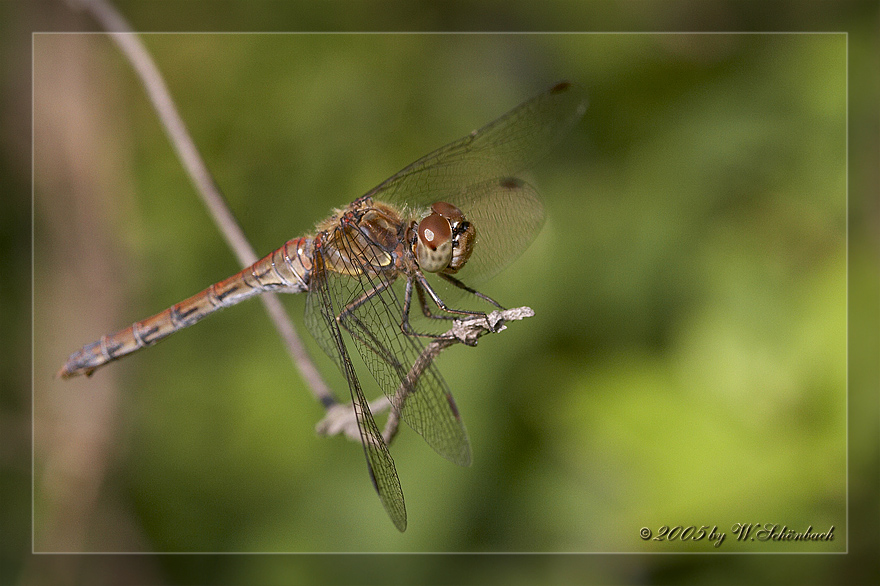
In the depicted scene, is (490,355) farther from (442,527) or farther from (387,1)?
(387,1)

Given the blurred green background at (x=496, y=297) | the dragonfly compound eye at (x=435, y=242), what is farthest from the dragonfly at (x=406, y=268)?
the blurred green background at (x=496, y=297)

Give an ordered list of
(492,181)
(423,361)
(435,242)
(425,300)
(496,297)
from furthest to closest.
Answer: (496,297), (492,181), (425,300), (435,242), (423,361)

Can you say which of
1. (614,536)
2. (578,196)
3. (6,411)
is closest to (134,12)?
(6,411)

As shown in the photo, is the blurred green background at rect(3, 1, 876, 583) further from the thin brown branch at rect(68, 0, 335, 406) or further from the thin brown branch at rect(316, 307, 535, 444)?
the thin brown branch at rect(316, 307, 535, 444)

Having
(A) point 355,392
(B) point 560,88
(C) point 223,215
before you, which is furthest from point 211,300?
(B) point 560,88

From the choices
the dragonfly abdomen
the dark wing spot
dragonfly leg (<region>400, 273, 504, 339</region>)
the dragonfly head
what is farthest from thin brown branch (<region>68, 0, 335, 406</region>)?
the dark wing spot

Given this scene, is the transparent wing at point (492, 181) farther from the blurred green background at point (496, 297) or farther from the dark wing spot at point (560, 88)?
the blurred green background at point (496, 297)

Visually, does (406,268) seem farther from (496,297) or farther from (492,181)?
(496,297)
